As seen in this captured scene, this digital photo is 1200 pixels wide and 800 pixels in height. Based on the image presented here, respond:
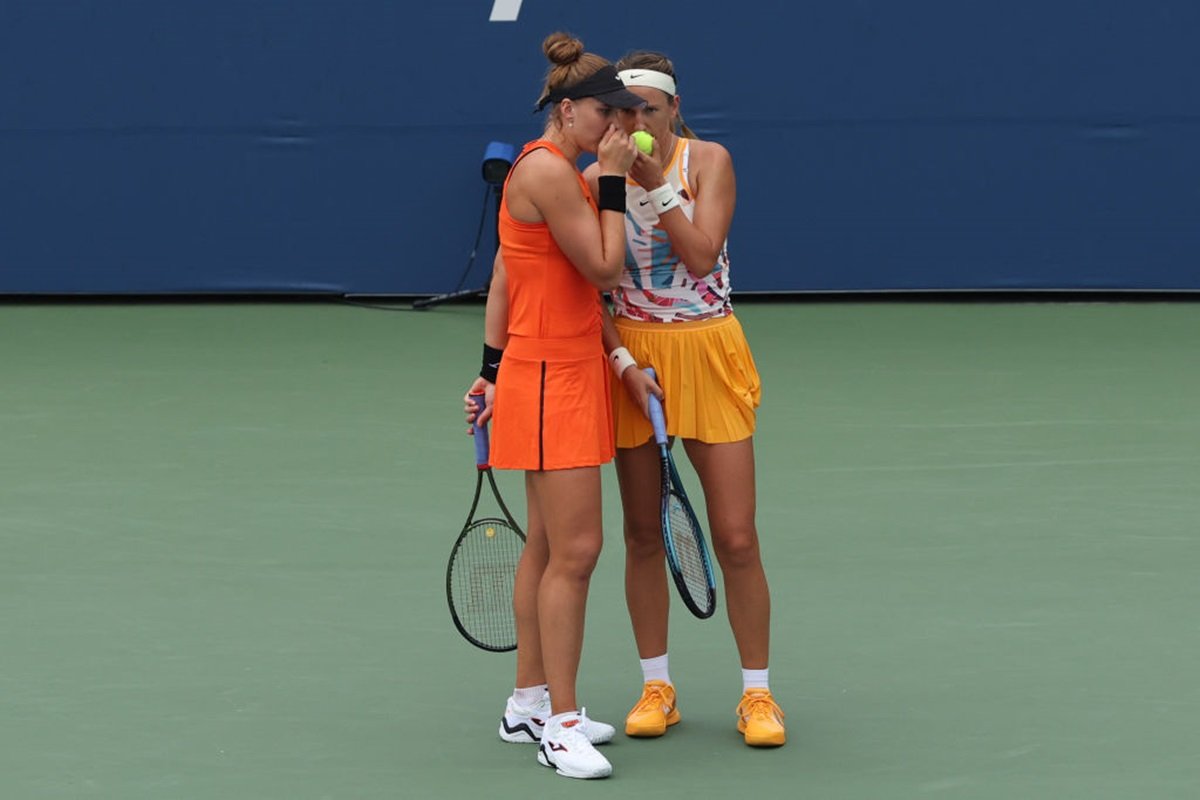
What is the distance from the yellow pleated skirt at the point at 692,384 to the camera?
14.1 feet

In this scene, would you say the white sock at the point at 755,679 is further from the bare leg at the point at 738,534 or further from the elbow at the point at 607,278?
the elbow at the point at 607,278

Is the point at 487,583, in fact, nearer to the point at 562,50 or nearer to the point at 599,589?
the point at 599,589

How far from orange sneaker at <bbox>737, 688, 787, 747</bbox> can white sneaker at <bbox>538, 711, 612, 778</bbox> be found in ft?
1.19

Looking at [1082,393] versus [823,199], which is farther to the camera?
[823,199]

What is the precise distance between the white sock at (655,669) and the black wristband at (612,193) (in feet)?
3.66

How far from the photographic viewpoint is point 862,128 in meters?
11.2

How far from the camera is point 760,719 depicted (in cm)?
429

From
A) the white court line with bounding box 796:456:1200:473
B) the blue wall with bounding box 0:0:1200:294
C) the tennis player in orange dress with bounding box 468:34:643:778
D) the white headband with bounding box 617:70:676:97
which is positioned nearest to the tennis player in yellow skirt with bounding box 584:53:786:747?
the white headband with bounding box 617:70:676:97

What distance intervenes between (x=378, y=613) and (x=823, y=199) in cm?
657

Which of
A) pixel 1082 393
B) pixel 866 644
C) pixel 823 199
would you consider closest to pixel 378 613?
pixel 866 644

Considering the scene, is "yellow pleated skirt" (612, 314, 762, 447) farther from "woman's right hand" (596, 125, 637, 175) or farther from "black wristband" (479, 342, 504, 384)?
"woman's right hand" (596, 125, 637, 175)

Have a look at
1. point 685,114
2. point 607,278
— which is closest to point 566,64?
point 607,278

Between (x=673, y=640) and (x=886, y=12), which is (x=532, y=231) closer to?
(x=673, y=640)

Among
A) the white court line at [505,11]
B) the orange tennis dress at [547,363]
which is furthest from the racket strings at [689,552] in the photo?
the white court line at [505,11]
